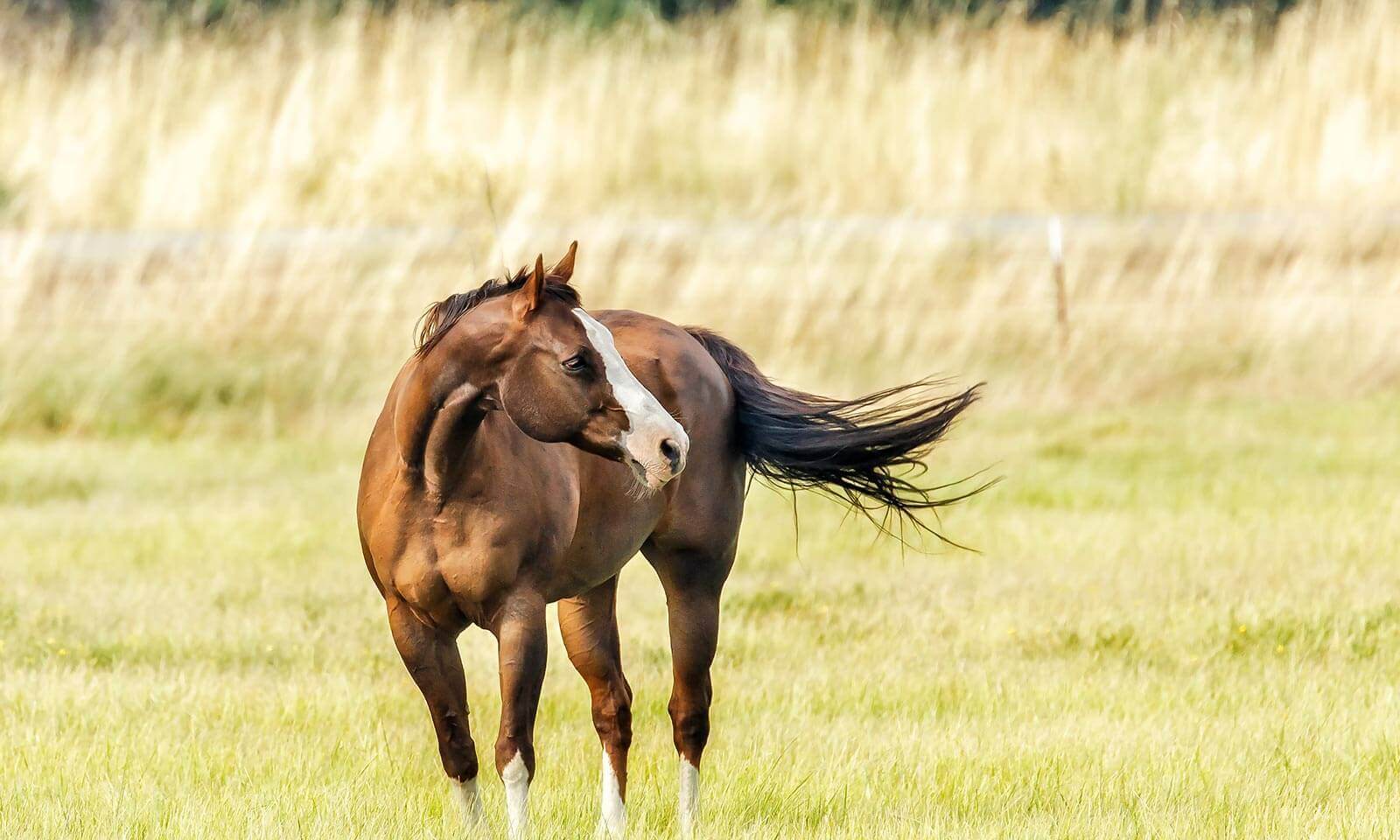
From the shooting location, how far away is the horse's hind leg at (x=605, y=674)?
494cm

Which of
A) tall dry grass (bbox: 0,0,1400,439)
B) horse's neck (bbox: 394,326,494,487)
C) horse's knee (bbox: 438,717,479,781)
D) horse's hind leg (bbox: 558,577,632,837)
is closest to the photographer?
horse's neck (bbox: 394,326,494,487)

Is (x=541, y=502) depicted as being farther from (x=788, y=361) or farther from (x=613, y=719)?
(x=788, y=361)

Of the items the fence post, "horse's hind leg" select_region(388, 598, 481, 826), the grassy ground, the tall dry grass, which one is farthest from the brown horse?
Result: the fence post

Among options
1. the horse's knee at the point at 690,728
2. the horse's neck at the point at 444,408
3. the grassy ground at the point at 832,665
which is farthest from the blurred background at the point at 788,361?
the horse's neck at the point at 444,408

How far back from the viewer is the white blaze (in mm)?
4129

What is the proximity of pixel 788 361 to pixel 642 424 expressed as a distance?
29.0 ft

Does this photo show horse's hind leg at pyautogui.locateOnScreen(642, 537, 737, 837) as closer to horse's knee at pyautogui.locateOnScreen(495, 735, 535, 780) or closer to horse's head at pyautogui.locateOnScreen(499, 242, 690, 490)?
horse's knee at pyautogui.locateOnScreen(495, 735, 535, 780)

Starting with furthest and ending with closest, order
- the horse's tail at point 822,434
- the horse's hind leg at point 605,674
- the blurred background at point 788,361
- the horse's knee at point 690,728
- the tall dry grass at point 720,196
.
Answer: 1. the tall dry grass at point 720,196
2. the blurred background at point 788,361
3. the horse's tail at point 822,434
4. the horse's knee at point 690,728
5. the horse's hind leg at point 605,674

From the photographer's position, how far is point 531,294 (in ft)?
13.9

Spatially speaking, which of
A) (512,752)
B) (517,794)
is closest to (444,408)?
(512,752)

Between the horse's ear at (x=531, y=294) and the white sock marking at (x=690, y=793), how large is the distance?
1.47m

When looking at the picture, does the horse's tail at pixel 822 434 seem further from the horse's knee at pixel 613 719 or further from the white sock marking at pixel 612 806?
the white sock marking at pixel 612 806

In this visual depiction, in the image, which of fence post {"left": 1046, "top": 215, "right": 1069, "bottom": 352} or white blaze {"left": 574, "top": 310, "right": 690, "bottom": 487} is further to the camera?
fence post {"left": 1046, "top": 215, "right": 1069, "bottom": 352}

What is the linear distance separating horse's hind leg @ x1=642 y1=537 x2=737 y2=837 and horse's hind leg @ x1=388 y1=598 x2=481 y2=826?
28.5 inches
